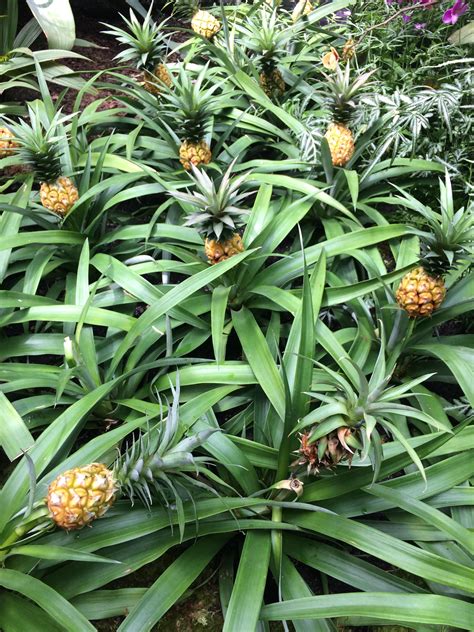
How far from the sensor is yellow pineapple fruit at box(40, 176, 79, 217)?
6.04 feet

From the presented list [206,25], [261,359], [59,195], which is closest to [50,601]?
[261,359]

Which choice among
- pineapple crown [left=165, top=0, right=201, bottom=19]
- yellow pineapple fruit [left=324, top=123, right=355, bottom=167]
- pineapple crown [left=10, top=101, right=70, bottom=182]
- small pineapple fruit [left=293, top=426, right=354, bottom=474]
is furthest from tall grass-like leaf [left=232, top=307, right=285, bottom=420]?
pineapple crown [left=165, top=0, right=201, bottom=19]

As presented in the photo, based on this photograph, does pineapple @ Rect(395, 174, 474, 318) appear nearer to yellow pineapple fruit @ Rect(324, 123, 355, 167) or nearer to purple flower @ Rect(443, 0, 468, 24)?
yellow pineapple fruit @ Rect(324, 123, 355, 167)

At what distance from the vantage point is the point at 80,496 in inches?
41.5

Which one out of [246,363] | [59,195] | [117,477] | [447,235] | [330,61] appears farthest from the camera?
[330,61]

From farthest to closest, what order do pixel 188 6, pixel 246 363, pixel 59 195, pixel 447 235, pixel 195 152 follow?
pixel 188 6 < pixel 195 152 < pixel 59 195 < pixel 246 363 < pixel 447 235

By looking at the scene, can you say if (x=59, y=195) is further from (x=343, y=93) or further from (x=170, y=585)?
(x=170, y=585)

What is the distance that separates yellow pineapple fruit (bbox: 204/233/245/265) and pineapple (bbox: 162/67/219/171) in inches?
19.3

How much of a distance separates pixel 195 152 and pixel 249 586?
1.60m

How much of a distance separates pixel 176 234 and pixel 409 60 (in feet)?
5.17

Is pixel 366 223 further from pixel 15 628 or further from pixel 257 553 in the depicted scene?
pixel 15 628

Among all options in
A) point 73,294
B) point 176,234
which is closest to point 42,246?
point 73,294

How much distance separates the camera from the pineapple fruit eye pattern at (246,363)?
1114 millimetres

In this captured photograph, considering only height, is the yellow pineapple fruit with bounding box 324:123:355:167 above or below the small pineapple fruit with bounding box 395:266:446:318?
above
